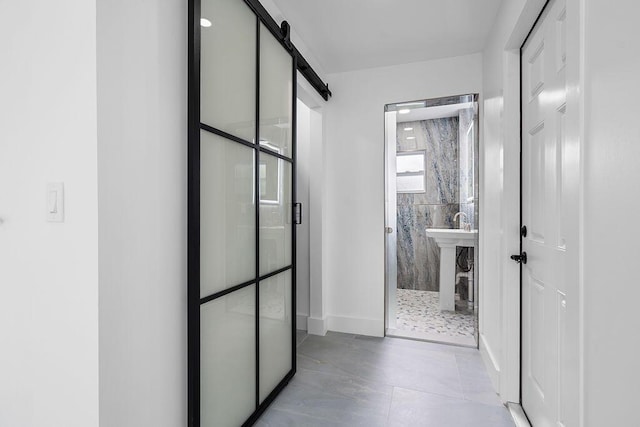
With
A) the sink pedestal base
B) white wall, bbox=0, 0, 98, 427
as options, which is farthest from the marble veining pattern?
white wall, bbox=0, 0, 98, 427

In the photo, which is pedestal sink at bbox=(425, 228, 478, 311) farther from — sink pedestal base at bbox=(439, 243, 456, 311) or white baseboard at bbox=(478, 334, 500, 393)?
white baseboard at bbox=(478, 334, 500, 393)

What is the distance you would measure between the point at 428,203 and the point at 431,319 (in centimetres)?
182

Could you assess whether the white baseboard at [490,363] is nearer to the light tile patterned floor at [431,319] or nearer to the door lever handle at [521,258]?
the light tile patterned floor at [431,319]

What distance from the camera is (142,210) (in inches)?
43.2

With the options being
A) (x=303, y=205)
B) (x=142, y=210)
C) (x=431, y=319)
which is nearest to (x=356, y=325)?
(x=431, y=319)

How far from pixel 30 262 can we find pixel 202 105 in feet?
2.74

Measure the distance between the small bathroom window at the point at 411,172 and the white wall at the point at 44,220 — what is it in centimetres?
431

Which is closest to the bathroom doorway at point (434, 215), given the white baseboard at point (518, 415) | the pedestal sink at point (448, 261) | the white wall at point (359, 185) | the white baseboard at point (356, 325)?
the pedestal sink at point (448, 261)

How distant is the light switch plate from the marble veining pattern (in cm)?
297

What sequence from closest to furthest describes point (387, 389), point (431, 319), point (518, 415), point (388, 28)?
point (518, 415) → point (387, 389) → point (388, 28) → point (431, 319)

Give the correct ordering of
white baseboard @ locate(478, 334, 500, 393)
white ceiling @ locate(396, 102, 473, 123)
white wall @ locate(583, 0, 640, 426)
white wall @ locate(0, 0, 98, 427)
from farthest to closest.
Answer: white ceiling @ locate(396, 102, 473, 123) → white baseboard @ locate(478, 334, 500, 393) → white wall @ locate(0, 0, 98, 427) → white wall @ locate(583, 0, 640, 426)

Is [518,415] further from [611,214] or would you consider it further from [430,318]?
[430,318]

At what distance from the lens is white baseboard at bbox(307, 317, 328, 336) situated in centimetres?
301

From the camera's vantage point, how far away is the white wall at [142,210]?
99cm
